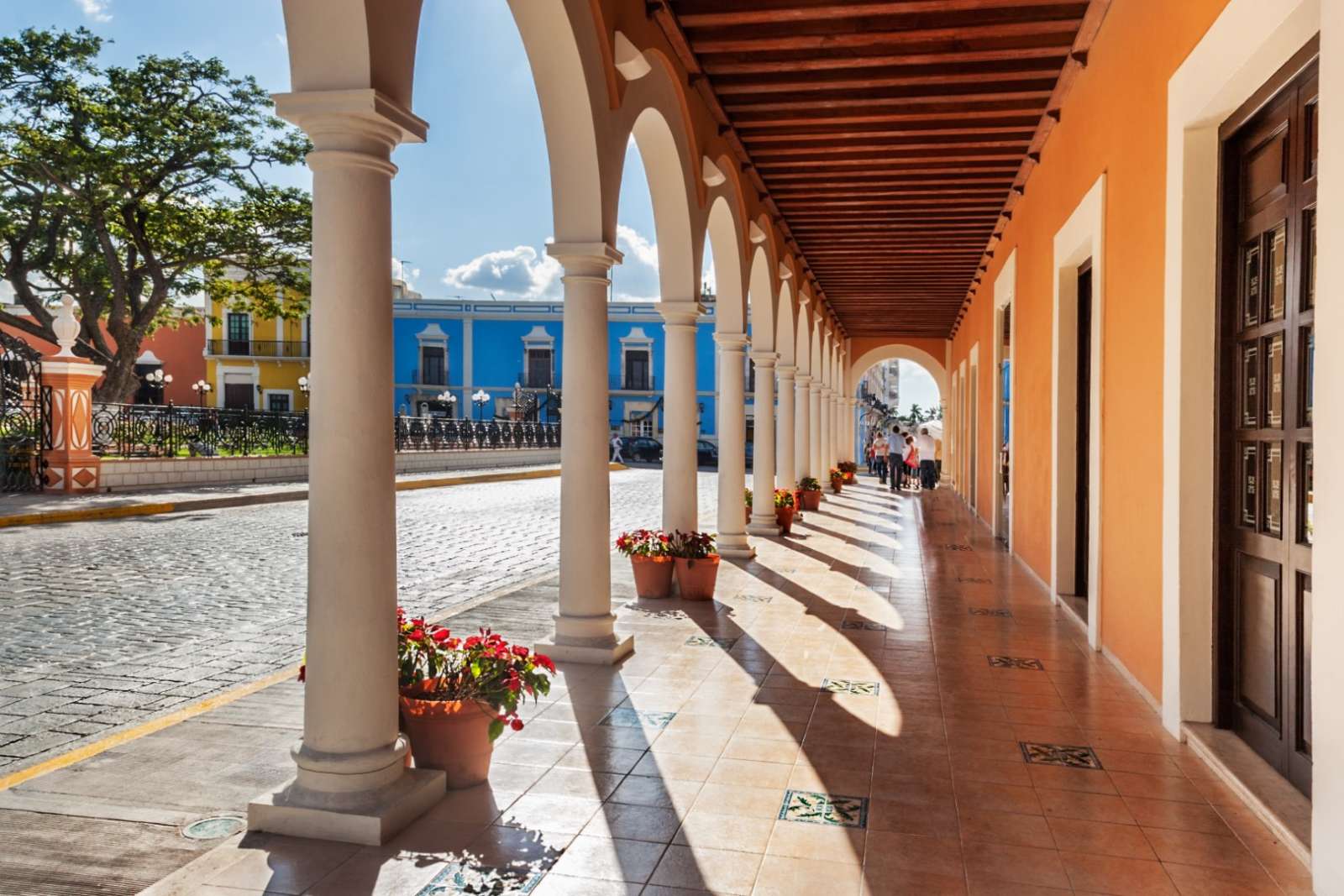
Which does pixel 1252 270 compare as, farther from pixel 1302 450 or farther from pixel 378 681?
pixel 378 681

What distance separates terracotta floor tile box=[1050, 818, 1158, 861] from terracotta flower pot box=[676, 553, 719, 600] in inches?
154

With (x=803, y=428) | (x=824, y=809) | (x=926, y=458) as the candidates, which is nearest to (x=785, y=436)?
(x=803, y=428)

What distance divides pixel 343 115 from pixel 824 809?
262cm

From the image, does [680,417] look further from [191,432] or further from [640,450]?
[640,450]

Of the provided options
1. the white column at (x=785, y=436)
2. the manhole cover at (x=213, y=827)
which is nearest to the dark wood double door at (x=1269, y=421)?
the manhole cover at (x=213, y=827)

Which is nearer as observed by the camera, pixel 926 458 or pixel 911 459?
pixel 926 458

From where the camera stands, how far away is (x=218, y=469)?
18.2m

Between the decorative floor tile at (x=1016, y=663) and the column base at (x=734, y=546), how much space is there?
4.00 meters

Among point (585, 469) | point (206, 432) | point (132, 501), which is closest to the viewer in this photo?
point (585, 469)

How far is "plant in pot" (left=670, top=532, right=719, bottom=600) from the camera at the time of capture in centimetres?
701

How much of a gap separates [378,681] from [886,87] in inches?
219

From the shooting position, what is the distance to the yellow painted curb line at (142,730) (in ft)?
11.6

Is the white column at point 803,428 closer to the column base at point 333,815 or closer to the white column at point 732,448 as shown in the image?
the white column at point 732,448

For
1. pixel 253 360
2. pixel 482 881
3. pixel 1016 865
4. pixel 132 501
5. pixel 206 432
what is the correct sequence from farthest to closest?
pixel 253 360 → pixel 206 432 → pixel 132 501 → pixel 1016 865 → pixel 482 881
